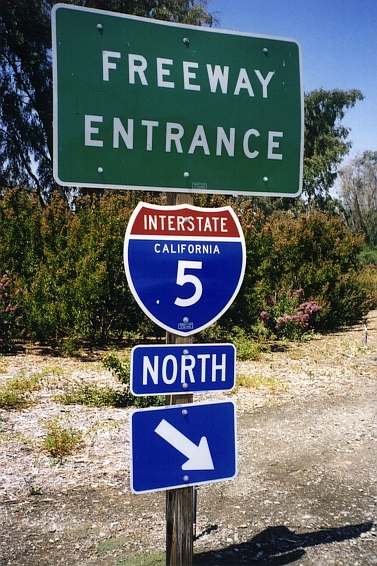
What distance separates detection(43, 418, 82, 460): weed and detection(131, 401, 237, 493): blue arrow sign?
8.29 ft

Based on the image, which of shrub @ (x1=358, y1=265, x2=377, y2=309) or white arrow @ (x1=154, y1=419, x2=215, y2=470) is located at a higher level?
white arrow @ (x1=154, y1=419, x2=215, y2=470)

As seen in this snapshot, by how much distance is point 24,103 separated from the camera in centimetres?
1925

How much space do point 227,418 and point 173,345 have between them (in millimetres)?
415

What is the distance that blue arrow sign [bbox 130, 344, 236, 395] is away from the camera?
90.0 inches

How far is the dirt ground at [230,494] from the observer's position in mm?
3240

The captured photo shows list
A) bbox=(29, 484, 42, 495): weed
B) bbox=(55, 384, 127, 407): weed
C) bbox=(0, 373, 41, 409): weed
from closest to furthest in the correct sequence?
bbox=(29, 484, 42, 495): weed
bbox=(0, 373, 41, 409): weed
bbox=(55, 384, 127, 407): weed

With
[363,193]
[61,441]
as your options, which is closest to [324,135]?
[363,193]

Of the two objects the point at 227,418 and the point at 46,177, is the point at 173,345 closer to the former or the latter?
the point at 227,418

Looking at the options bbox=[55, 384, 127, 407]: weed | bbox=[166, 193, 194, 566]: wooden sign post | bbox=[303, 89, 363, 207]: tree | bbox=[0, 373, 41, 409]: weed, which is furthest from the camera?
bbox=[303, 89, 363, 207]: tree

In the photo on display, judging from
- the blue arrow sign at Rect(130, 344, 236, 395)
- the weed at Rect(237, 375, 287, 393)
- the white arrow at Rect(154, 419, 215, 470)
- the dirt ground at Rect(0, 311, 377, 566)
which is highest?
the blue arrow sign at Rect(130, 344, 236, 395)

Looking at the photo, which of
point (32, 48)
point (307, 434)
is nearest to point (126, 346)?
point (307, 434)

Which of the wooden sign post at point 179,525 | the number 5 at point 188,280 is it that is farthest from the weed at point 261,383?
the number 5 at point 188,280

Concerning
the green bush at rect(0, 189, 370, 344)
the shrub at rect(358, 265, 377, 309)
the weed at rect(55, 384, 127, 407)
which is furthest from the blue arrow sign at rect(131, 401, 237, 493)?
the shrub at rect(358, 265, 377, 309)

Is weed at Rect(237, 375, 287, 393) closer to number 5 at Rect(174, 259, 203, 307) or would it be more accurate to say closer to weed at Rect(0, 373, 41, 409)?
weed at Rect(0, 373, 41, 409)
